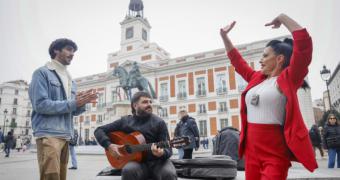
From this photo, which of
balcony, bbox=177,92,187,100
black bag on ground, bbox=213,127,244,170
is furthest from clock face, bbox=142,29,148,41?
black bag on ground, bbox=213,127,244,170

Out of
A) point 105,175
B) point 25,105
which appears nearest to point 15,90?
point 25,105

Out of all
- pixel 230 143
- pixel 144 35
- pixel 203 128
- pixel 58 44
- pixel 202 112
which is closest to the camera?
pixel 58 44

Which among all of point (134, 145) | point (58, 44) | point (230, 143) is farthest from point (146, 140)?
point (230, 143)

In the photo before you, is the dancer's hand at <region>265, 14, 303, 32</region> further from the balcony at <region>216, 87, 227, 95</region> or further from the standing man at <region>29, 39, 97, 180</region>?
the balcony at <region>216, 87, 227, 95</region>

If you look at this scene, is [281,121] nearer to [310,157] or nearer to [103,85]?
[310,157]

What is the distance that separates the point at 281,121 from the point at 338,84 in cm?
6019

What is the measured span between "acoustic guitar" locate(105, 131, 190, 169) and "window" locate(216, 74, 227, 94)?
32207 mm

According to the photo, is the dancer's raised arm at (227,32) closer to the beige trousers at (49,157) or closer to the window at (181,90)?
the beige trousers at (49,157)

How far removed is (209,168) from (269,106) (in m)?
2.08

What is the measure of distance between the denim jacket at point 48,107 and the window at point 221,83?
3285 centimetres

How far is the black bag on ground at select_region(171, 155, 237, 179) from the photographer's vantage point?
368 centimetres

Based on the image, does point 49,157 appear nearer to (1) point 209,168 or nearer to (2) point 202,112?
(1) point 209,168

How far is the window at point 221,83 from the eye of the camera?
34594mm

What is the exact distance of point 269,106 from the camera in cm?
191
